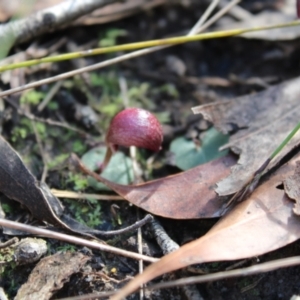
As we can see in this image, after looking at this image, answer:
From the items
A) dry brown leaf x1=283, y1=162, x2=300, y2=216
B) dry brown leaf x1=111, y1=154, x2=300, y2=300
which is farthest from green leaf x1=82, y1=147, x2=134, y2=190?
dry brown leaf x1=283, y1=162, x2=300, y2=216

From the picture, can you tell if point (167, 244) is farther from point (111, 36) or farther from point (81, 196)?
point (111, 36)

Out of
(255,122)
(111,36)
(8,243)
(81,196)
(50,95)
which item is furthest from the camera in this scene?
(111,36)

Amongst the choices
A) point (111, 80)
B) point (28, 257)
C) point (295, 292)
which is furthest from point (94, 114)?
point (295, 292)

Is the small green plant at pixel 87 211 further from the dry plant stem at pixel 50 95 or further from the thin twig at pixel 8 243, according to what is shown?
the dry plant stem at pixel 50 95

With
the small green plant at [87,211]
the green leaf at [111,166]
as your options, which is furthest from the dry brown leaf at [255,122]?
the small green plant at [87,211]

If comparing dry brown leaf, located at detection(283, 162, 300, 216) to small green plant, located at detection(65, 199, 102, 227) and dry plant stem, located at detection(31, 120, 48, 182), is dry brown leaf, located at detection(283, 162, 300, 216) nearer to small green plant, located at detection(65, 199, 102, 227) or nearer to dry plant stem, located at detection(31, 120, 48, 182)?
small green plant, located at detection(65, 199, 102, 227)

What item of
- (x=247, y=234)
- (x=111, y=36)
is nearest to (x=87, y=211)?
(x=247, y=234)
